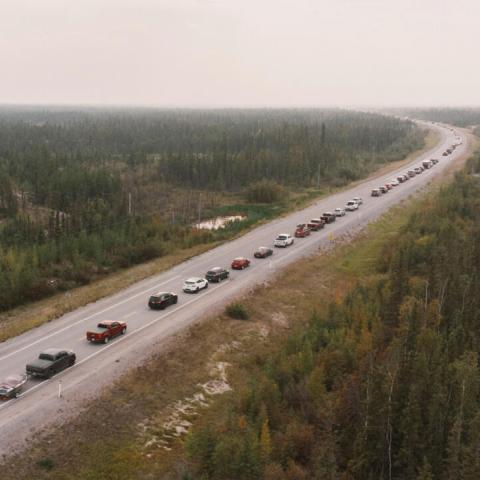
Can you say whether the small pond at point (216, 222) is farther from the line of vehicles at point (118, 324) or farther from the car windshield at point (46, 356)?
the car windshield at point (46, 356)

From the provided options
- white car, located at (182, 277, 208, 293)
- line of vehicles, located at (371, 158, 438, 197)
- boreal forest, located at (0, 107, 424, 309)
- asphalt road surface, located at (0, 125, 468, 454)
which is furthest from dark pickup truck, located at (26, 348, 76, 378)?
line of vehicles, located at (371, 158, 438, 197)

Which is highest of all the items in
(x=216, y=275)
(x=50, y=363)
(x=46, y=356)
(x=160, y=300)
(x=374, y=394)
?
(x=374, y=394)

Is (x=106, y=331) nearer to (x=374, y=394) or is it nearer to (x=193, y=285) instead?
(x=193, y=285)

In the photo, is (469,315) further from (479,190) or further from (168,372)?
(479,190)

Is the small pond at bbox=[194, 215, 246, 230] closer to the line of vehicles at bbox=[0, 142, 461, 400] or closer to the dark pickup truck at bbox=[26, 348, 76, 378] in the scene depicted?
the line of vehicles at bbox=[0, 142, 461, 400]

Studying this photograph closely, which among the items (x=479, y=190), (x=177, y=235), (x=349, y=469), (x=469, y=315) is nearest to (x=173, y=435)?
(x=349, y=469)

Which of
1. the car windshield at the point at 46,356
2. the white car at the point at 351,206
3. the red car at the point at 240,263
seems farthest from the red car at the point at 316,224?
the car windshield at the point at 46,356

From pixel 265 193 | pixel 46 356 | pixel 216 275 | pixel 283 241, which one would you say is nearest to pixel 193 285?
pixel 216 275
